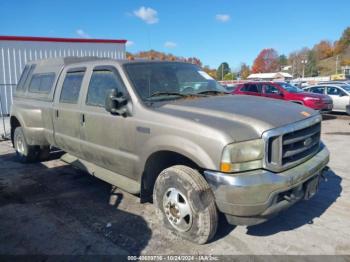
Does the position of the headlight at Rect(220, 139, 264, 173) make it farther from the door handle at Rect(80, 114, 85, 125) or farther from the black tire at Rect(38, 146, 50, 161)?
the black tire at Rect(38, 146, 50, 161)

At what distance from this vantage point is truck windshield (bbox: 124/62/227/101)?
416cm

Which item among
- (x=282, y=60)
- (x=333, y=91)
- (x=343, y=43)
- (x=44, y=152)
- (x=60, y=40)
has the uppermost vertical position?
(x=343, y=43)

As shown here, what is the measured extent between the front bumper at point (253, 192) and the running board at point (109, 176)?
1.28 metres

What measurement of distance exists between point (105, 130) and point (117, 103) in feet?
1.79

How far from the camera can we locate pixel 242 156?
10.1ft

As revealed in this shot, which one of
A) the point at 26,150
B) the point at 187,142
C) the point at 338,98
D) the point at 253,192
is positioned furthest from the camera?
the point at 338,98

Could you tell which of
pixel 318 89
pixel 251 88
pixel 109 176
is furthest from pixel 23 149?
pixel 318 89

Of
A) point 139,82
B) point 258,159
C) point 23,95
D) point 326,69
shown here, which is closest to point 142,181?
point 139,82

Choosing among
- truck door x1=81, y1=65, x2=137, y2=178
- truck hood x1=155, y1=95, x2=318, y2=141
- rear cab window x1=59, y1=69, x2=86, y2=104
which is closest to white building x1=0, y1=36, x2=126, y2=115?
rear cab window x1=59, y1=69, x2=86, y2=104

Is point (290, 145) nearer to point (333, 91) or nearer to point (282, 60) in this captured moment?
point (333, 91)

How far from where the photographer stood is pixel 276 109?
3740 millimetres

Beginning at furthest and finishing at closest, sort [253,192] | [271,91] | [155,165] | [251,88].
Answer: [251,88] → [271,91] → [155,165] → [253,192]

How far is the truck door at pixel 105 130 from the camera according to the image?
4.15m

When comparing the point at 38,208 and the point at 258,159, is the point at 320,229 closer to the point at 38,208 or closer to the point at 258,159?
the point at 258,159
